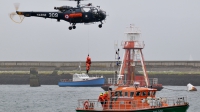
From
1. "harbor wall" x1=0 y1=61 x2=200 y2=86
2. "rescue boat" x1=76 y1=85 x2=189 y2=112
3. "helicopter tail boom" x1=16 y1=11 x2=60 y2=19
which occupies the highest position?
"helicopter tail boom" x1=16 y1=11 x2=60 y2=19

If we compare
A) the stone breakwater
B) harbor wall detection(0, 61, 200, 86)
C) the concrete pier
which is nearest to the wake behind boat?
the stone breakwater

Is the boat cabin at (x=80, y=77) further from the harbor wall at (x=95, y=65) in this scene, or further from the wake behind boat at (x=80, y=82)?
the harbor wall at (x=95, y=65)

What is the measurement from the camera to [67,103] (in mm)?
93062

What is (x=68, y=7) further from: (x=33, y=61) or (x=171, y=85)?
(x=33, y=61)

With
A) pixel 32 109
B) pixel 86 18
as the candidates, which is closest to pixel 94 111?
pixel 86 18

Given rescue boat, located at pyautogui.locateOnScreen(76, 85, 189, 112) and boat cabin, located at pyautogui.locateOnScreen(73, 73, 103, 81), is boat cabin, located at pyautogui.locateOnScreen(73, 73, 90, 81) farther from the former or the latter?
rescue boat, located at pyautogui.locateOnScreen(76, 85, 189, 112)

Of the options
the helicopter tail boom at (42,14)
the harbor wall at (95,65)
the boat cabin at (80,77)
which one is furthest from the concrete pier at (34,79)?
the helicopter tail boom at (42,14)

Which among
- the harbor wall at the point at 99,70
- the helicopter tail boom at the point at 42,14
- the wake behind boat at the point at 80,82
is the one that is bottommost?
the wake behind boat at the point at 80,82

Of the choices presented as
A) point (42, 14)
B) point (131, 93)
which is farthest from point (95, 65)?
point (131, 93)

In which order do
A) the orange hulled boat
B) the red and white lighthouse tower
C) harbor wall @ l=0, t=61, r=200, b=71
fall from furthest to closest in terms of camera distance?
harbor wall @ l=0, t=61, r=200, b=71 < the red and white lighthouse tower < the orange hulled boat

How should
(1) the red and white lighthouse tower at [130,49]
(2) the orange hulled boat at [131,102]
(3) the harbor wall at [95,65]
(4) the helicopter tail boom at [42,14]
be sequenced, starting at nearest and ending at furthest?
(2) the orange hulled boat at [131,102] < (4) the helicopter tail boom at [42,14] < (1) the red and white lighthouse tower at [130,49] < (3) the harbor wall at [95,65]

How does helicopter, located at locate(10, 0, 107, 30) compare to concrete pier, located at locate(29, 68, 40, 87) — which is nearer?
helicopter, located at locate(10, 0, 107, 30)

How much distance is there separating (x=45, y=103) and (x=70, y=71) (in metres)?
76.0

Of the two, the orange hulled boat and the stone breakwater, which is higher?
the stone breakwater
